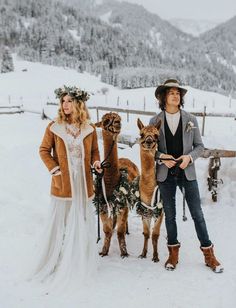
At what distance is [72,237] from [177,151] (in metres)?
1.45

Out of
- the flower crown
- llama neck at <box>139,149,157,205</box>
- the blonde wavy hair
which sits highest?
the flower crown

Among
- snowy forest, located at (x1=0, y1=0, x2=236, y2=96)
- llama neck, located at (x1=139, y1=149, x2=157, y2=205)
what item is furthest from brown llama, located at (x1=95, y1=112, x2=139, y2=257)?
snowy forest, located at (x1=0, y1=0, x2=236, y2=96)

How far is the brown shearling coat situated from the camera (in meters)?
3.82

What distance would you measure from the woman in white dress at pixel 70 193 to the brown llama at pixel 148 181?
1.76 ft

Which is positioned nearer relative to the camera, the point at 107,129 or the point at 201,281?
the point at 201,281

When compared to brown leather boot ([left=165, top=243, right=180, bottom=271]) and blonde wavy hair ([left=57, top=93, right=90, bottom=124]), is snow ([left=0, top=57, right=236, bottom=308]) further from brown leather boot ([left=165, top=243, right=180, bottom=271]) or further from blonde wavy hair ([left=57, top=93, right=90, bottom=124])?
blonde wavy hair ([left=57, top=93, right=90, bottom=124])

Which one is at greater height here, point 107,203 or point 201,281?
point 107,203

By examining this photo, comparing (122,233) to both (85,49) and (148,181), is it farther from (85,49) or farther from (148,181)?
(85,49)

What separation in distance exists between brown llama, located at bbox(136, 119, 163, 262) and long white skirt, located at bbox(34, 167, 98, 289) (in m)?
0.65

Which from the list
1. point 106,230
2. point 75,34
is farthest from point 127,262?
point 75,34

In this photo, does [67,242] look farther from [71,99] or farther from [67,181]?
[71,99]

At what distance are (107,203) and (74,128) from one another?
3.28 ft

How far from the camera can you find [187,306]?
11.1 ft

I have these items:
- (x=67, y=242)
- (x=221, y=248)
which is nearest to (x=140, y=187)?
(x=67, y=242)
